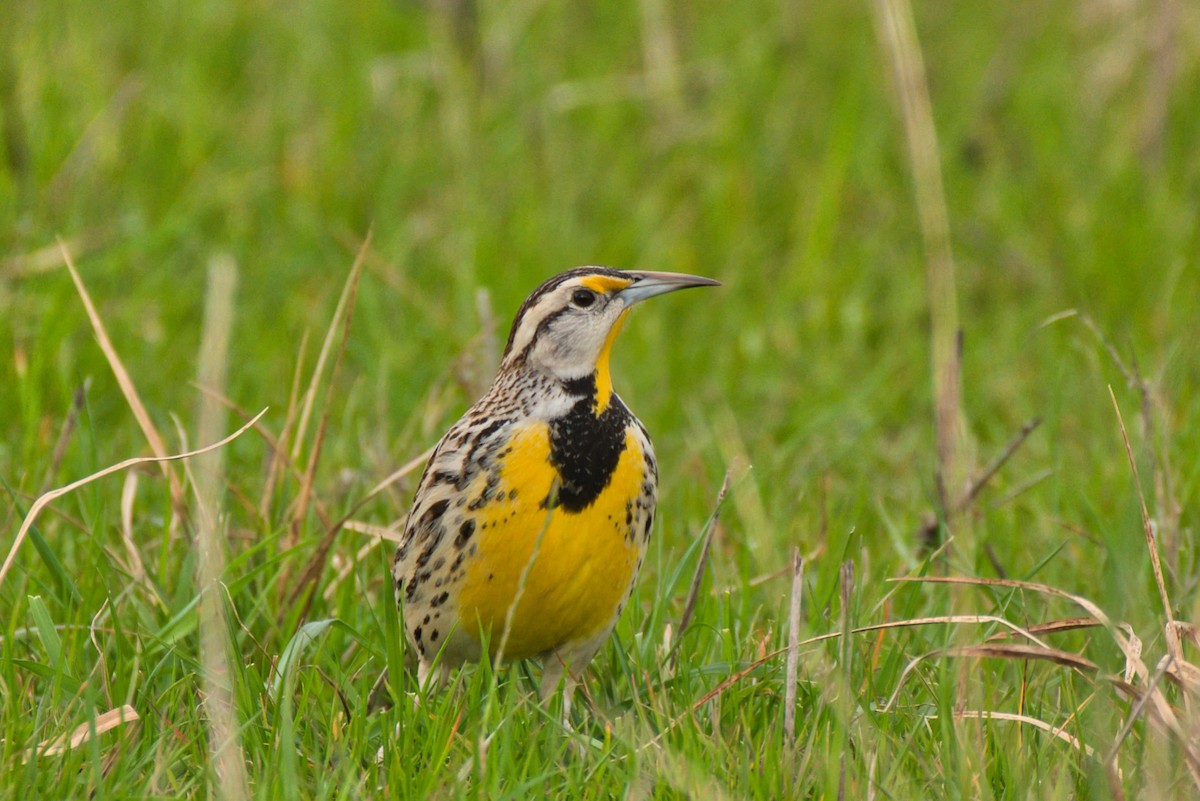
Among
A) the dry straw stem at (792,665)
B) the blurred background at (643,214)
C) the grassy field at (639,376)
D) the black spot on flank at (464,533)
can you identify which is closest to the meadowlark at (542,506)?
the black spot on flank at (464,533)

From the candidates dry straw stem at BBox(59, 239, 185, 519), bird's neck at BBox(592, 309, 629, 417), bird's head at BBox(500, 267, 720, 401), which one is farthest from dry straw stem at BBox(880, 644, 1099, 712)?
dry straw stem at BBox(59, 239, 185, 519)

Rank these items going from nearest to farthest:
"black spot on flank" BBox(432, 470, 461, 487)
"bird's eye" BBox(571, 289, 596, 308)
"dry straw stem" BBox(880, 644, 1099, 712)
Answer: "dry straw stem" BBox(880, 644, 1099, 712), "black spot on flank" BBox(432, 470, 461, 487), "bird's eye" BBox(571, 289, 596, 308)

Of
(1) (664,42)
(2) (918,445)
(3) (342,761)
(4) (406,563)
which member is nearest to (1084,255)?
(2) (918,445)

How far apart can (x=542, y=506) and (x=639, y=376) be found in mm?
2690

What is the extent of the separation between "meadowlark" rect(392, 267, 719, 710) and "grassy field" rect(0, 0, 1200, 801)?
15 centimetres

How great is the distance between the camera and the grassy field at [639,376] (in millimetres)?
3285

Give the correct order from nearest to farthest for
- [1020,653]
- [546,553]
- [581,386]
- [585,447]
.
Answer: [1020,653] < [546,553] < [585,447] < [581,386]

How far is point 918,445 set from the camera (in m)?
6.00

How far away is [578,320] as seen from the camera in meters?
3.95

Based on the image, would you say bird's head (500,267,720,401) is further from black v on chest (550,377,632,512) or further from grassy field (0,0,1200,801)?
grassy field (0,0,1200,801)

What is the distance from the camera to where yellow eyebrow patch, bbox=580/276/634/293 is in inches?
156

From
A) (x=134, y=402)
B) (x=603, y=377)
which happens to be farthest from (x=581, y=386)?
(x=134, y=402)

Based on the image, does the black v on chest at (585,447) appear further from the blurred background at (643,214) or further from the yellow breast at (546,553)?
the blurred background at (643,214)

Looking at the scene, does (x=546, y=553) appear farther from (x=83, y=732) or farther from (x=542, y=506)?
(x=83, y=732)
